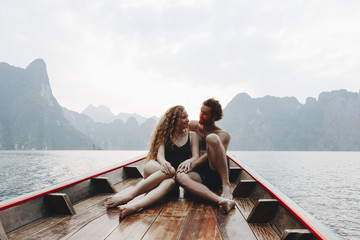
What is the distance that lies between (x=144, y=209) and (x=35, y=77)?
179 m

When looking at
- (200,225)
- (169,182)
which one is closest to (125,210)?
(169,182)

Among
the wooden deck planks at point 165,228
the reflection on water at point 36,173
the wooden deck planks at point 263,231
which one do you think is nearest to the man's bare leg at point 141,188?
the wooden deck planks at point 165,228

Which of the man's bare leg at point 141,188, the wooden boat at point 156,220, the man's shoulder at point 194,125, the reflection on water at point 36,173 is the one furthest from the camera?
the reflection on water at point 36,173

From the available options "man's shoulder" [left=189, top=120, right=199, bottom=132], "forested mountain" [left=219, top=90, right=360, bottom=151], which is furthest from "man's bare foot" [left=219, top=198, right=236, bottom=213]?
"forested mountain" [left=219, top=90, right=360, bottom=151]

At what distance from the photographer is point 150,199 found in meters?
Result: 2.29

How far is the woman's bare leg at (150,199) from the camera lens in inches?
81.6

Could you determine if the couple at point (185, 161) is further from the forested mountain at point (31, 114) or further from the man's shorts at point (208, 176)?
the forested mountain at point (31, 114)

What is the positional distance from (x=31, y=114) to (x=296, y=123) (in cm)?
17059

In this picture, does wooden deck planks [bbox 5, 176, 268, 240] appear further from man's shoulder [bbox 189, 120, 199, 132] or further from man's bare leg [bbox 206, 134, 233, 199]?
man's shoulder [bbox 189, 120, 199, 132]

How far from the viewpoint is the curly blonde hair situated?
9.15 ft

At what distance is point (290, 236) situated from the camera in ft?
4.63

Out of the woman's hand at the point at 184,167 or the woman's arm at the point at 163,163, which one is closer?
the woman's arm at the point at 163,163

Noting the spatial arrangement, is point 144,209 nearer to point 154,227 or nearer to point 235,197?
point 154,227

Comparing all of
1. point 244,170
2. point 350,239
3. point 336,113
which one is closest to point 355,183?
point 350,239
